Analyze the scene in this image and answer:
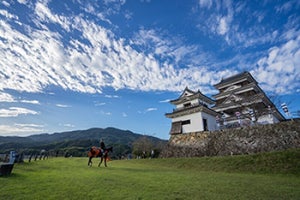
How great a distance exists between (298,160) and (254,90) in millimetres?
19294

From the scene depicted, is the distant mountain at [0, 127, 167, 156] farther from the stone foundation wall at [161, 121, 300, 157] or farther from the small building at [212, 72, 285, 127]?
the small building at [212, 72, 285, 127]

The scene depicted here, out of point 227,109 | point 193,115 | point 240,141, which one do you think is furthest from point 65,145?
point 240,141

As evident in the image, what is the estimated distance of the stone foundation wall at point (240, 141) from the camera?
16.8 meters

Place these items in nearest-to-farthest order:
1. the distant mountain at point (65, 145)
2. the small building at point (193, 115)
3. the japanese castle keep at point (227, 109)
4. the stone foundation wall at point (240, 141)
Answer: the stone foundation wall at point (240, 141)
the japanese castle keep at point (227, 109)
the small building at point (193, 115)
the distant mountain at point (65, 145)

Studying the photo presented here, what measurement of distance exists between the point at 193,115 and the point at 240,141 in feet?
25.8

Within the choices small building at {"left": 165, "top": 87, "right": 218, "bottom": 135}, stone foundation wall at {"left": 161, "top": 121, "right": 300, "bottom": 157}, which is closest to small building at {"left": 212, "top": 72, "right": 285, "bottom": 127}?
small building at {"left": 165, "top": 87, "right": 218, "bottom": 135}

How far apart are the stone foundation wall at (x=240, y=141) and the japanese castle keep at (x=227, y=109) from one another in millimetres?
2530

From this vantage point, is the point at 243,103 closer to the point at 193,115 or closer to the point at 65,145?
the point at 193,115

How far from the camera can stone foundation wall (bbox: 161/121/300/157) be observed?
659 inches

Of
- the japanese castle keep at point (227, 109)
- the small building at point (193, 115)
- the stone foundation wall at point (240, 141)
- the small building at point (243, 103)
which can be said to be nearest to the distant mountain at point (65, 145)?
the stone foundation wall at point (240, 141)

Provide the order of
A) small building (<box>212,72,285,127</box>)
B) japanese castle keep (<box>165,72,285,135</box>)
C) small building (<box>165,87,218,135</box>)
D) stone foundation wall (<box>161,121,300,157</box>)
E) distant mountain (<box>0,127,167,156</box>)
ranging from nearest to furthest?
stone foundation wall (<box>161,121,300,157</box>) → small building (<box>212,72,285,127</box>) → japanese castle keep (<box>165,72,285,135</box>) → small building (<box>165,87,218,135</box>) → distant mountain (<box>0,127,167,156</box>)

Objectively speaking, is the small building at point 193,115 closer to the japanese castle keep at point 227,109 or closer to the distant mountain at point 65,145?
the japanese castle keep at point 227,109

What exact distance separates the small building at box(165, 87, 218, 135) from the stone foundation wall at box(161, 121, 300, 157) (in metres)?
1.75

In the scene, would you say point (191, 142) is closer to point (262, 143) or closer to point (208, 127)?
point (208, 127)
